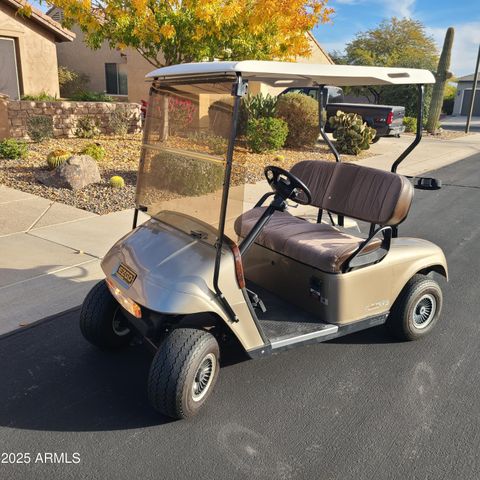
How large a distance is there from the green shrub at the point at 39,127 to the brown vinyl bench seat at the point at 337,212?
7477mm

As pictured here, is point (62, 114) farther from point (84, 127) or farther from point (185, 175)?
point (185, 175)

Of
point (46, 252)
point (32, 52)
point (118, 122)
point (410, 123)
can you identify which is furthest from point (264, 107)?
point (410, 123)

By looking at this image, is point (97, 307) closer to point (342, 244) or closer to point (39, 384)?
point (39, 384)

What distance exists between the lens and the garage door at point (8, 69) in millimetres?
13321

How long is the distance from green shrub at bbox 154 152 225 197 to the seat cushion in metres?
0.29

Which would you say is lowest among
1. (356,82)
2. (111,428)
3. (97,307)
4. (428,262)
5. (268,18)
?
(111,428)

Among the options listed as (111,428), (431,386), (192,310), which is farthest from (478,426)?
(111,428)

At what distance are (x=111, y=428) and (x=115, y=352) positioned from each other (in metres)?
Result: 0.73

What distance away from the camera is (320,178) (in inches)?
163

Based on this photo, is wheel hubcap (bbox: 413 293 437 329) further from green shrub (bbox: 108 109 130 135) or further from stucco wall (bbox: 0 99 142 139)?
green shrub (bbox: 108 109 130 135)

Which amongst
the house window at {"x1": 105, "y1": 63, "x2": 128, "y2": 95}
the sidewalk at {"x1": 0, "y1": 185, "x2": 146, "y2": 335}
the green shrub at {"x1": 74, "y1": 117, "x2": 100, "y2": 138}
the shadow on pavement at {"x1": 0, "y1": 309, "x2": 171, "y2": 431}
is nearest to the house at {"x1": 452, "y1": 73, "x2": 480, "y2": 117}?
the house window at {"x1": 105, "y1": 63, "x2": 128, "y2": 95}

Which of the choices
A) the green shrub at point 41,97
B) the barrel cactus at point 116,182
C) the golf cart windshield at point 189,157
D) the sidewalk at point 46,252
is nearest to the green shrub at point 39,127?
the green shrub at point 41,97

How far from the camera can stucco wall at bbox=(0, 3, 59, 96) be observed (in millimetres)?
12969

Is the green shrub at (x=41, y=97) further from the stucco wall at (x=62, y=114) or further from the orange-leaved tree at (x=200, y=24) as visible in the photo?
the orange-leaved tree at (x=200, y=24)
